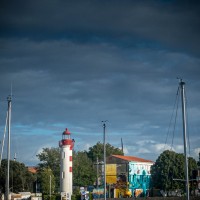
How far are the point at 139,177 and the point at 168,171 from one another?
56.3 feet

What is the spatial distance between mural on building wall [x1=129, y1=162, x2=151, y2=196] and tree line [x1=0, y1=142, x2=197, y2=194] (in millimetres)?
7850

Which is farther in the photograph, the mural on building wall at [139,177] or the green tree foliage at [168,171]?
the mural on building wall at [139,177]

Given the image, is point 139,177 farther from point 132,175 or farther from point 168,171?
point 168,171

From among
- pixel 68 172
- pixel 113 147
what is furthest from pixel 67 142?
pixel 113 147

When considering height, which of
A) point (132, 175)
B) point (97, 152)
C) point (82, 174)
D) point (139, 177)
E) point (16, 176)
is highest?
point (97, 152)

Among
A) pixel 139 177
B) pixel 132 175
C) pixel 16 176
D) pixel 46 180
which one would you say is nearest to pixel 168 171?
pixel 132 175

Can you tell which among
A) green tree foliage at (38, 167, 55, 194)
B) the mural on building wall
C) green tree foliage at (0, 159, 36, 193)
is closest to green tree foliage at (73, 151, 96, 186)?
green tree foliage at (38, 167, 55, 194)

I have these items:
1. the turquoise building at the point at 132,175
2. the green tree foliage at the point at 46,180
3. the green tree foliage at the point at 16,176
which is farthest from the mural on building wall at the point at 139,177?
the green tree foliage at the point at 16,176

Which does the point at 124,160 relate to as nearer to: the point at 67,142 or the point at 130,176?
the point at 130,176

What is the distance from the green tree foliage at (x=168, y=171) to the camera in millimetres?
102125

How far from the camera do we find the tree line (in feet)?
297

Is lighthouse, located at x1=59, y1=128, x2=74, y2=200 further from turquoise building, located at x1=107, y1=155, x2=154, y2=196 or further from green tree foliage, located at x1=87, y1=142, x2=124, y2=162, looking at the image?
green tree foliage, located at x1=87, y1=142, x2=124, y2=162

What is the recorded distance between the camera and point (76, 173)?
372ft

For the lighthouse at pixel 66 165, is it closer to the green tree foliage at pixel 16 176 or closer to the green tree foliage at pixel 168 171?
the green tree foliage at pixel 16 176
